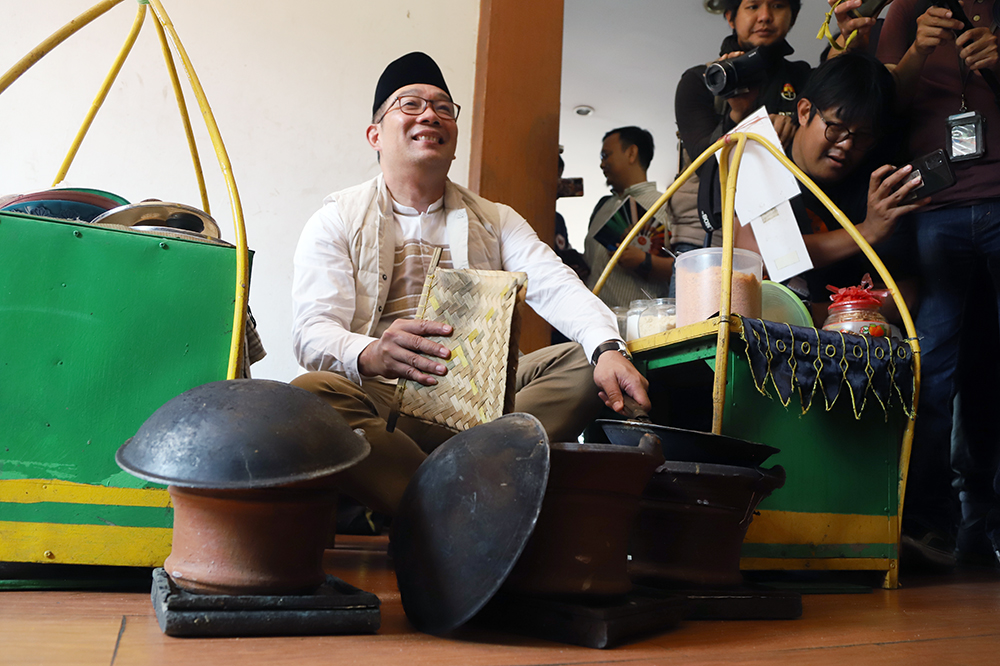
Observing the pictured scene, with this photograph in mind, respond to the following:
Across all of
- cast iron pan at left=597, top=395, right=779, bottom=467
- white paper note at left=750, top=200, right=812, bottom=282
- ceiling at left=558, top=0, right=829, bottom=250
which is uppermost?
ceiling at left=558, top=0, right=829, bottom=250

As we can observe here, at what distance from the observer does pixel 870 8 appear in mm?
2352

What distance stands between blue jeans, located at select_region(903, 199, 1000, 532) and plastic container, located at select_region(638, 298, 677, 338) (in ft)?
2.77

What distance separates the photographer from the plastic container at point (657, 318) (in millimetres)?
1914

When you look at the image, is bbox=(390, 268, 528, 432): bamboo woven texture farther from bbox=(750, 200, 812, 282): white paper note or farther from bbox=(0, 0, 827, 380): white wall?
bbox=(0, 0, 827, 380): white wall

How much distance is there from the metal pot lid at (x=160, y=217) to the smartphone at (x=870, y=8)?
82.3 inches

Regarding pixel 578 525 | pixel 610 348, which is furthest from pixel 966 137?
pixel 578 525

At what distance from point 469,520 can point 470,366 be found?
0.43m

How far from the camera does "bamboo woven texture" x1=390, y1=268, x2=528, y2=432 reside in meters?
1.40

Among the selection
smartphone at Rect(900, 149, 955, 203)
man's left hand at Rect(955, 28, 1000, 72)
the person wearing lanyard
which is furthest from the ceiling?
smartphone at Rect(900, 149, 955, 203)

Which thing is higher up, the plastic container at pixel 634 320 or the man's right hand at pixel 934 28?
the man's right hand at pixel 934 28

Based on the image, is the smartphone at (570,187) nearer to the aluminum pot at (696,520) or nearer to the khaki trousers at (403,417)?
the khaki trousers at (403,417)

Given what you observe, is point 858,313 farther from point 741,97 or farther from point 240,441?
point 240,441

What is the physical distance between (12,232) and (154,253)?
0.22 meters

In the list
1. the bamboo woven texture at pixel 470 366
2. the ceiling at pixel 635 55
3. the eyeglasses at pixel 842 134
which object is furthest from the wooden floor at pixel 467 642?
the ceiling at pixel 635 55
